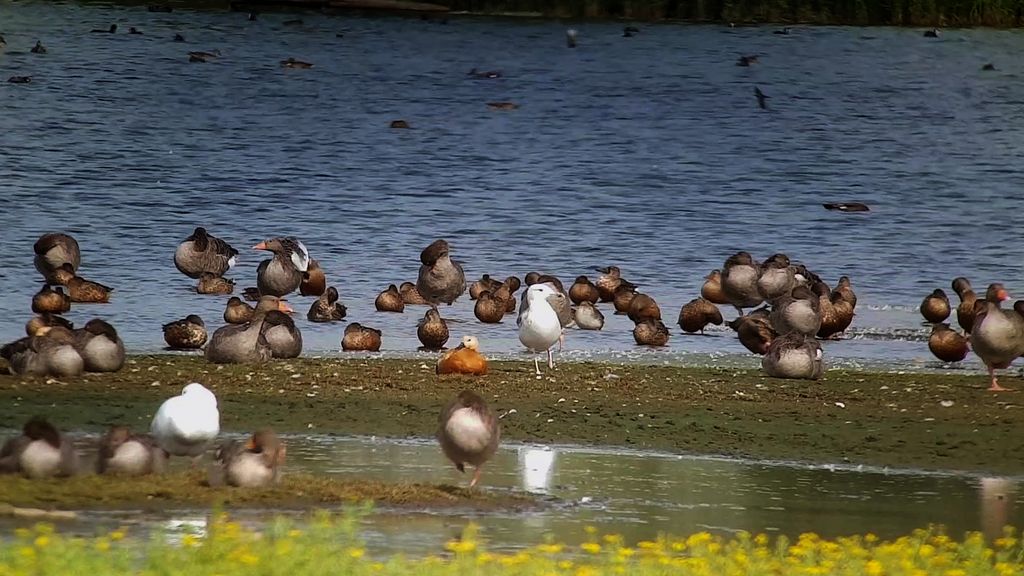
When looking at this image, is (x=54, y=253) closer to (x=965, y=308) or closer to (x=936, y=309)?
(x=936, y=309)

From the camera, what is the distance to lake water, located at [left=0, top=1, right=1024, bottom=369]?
25.3 m

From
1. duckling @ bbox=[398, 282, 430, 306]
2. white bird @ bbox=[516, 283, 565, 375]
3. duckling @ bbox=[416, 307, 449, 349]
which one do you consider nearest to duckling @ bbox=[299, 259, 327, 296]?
duckling @ bbox=[398, 282, 430, 306]

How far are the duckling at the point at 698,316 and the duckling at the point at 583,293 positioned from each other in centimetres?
142

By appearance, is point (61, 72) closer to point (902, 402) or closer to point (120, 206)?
point (120, 206)

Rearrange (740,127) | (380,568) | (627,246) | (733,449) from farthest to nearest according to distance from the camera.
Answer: (740,127) < (627,246) < (733,449) < (380,568)

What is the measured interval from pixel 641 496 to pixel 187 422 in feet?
9.22

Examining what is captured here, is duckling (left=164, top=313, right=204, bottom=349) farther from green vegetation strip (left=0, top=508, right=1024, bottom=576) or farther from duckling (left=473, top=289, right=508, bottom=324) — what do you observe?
green vegetation strip (left=0, top=508, right=1024, bottom=576)

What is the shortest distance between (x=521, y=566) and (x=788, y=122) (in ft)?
117

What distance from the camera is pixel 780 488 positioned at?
41.3 feet

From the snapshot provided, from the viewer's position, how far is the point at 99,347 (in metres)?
16.1

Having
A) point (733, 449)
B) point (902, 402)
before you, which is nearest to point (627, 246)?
point (902, 402)

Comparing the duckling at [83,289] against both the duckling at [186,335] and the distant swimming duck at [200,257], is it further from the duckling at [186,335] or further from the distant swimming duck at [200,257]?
the duckling at [186,335]

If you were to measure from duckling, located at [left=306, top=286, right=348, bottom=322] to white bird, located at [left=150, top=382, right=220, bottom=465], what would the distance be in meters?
8.58

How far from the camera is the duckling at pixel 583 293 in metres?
21.8
